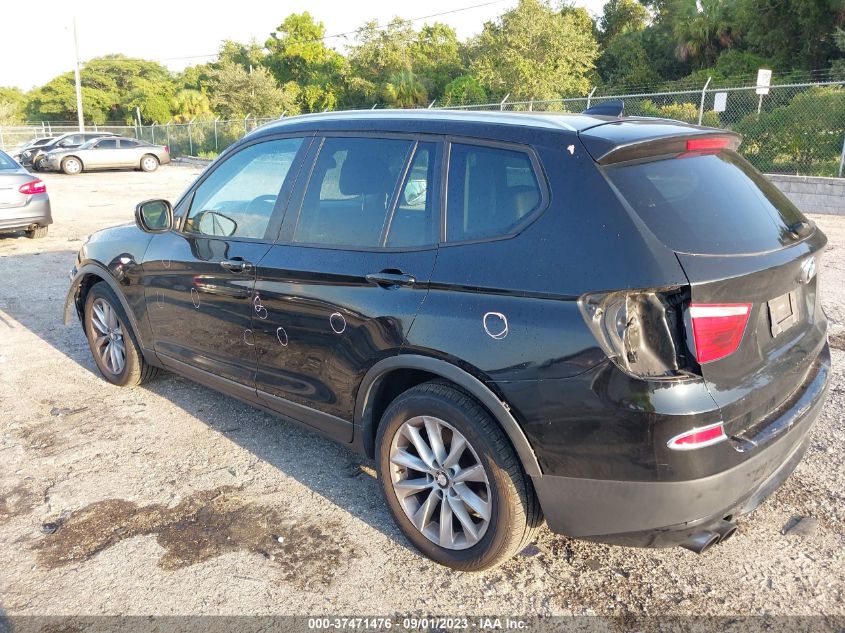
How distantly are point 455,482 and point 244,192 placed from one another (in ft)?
7.07

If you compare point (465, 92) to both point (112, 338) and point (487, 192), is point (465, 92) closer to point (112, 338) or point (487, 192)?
point (112, 338)

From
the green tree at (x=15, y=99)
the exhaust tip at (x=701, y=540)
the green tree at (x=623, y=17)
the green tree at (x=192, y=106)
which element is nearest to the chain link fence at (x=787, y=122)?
the exhaust tip at (x=701, y=540)

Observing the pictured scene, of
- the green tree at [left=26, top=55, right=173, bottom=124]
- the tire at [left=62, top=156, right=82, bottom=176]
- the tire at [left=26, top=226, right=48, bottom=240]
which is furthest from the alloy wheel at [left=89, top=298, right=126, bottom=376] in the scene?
the green tree at [left=26, top=55, right=173, bottom=124]

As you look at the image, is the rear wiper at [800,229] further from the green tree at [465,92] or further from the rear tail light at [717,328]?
the green tree at [465,92]

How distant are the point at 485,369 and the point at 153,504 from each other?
6.54 feet

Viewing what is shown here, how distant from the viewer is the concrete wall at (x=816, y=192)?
1230 centimetres

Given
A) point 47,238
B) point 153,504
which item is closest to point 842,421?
point 153,504

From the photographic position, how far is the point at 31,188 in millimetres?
10508

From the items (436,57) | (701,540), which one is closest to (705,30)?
(436,57)

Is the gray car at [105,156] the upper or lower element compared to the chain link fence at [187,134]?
lower

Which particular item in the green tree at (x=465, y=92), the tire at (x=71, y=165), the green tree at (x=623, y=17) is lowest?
the tire at (x=71, y=165)

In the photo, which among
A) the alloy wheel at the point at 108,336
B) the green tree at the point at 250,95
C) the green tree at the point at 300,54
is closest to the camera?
the alloy wheel at the point at 108,336

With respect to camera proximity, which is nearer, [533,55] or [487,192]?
[487,192]

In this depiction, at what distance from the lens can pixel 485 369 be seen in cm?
256
